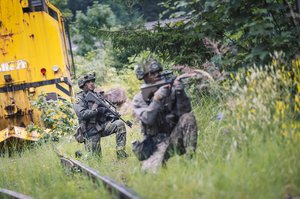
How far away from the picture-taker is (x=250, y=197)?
418 centimetres

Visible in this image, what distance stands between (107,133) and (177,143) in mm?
→ 3006

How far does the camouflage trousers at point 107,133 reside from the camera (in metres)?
8.34

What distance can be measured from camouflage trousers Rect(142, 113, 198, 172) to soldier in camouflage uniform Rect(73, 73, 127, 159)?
2370mm

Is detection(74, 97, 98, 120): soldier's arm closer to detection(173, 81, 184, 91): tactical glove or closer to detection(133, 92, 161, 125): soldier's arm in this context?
detection(133, 92, 161, 125): soldier's arm

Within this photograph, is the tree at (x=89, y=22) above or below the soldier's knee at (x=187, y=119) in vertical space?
above

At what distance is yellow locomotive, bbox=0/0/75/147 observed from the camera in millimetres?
10820

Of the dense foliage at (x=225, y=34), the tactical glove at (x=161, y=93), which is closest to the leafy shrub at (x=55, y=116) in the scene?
the dense foliage at (x=225, y=34)

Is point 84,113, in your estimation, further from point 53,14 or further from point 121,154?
point 53,14

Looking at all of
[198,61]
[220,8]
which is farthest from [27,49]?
[220,8]

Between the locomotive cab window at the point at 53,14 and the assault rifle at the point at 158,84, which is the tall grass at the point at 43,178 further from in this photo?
the locomotive cab window at the point at 53,14

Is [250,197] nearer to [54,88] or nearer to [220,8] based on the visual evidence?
[220,8]

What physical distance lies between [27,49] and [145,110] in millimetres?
6109

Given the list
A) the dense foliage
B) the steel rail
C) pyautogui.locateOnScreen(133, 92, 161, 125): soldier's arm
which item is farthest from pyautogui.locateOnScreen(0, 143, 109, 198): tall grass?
the dense foliage

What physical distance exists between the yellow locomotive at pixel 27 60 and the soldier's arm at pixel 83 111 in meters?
2.58
